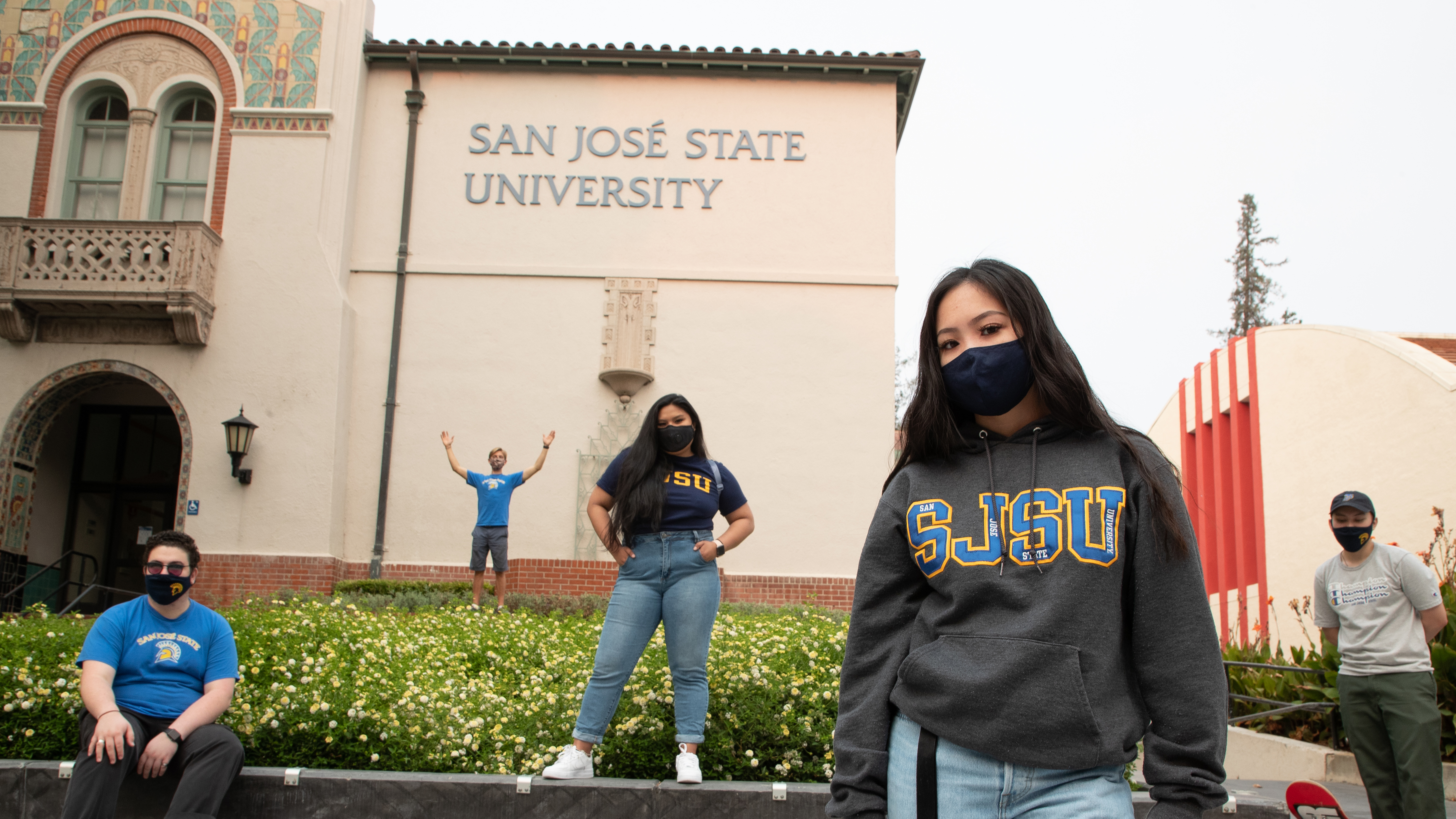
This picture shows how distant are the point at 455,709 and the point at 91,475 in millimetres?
14984

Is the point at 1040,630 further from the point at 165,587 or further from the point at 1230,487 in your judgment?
the point at 1230,487

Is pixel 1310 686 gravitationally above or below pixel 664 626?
below

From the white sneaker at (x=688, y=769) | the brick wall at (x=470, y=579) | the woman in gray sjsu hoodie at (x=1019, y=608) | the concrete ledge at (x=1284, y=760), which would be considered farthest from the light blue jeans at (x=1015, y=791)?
the brick wall at (x=470, y=579)

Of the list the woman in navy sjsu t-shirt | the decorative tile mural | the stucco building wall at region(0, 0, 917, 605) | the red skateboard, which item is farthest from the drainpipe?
the red skateboard

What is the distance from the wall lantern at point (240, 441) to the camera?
50.5ft

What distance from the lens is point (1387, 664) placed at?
5.82 metres

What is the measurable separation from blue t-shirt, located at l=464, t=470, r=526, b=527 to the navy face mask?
10.1m

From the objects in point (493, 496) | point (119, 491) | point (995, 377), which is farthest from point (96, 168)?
point (995, 377)

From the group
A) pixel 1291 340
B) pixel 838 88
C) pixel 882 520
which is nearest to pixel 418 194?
pixel 838 88

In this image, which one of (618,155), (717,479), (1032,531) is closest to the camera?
(1032,531)

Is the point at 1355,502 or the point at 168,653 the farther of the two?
the point at 1355,502

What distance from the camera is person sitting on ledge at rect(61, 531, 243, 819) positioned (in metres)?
4.86

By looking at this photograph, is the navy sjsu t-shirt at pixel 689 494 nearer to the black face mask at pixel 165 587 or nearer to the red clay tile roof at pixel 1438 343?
the black face mask at pixel 165 587

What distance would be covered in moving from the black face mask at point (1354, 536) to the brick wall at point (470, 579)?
8.61 m
